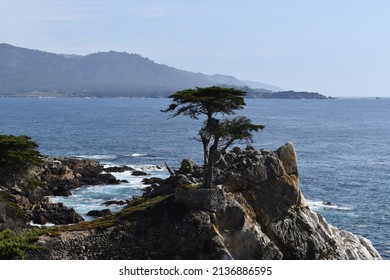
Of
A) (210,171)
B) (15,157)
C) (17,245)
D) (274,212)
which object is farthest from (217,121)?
(15,157)

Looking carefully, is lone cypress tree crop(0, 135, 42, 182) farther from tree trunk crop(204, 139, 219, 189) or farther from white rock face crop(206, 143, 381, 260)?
white rock face crop(206, 143, 381, 260)

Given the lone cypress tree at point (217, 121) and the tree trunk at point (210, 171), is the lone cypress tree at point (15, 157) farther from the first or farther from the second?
the tree trunk at point (210, 171)

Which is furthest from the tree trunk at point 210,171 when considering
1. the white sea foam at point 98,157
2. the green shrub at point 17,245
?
the white sea foam at point 98,157

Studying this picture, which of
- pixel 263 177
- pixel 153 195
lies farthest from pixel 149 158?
pixel 263 177

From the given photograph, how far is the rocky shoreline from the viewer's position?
3119 centimetres

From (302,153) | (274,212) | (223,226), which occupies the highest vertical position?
(274,212)

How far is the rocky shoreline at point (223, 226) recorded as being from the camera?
3119 centimetres

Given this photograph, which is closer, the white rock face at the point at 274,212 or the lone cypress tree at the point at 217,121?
the white rock face at the point at 274,212

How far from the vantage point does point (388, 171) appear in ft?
250

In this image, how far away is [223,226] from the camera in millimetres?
32344

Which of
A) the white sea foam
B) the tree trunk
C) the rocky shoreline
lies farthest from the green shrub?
the white sea foam

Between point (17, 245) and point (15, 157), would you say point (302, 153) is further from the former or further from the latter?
point (17, 245)
